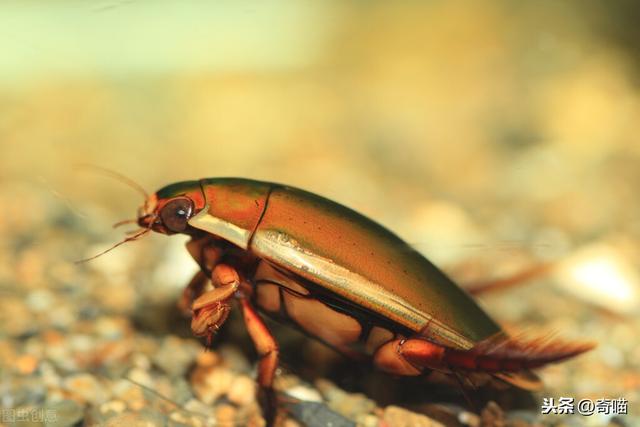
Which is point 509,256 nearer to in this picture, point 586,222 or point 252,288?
point 586,222

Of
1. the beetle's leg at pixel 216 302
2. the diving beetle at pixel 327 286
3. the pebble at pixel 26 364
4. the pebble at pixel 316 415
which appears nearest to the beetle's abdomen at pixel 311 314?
the diving beetle at pixel 327 286

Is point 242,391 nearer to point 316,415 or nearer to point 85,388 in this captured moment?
point 316,415

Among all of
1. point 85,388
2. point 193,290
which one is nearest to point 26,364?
point 85,388

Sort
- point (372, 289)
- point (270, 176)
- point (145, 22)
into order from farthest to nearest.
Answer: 1. point (145, 22)
2. point (270, 176)
3. point (372, 289)

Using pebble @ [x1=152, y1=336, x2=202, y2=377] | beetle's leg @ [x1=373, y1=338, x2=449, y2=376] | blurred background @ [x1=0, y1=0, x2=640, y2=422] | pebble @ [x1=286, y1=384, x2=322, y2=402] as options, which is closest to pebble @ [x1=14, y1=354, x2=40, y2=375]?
blurred background @ [x1=0, y1=0, x2=640, y2=422]

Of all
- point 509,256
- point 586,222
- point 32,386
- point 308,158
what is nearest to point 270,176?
point 308,158

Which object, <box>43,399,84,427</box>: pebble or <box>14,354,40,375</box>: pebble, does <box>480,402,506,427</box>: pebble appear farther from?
<box>14,354,40,375</box>: pebble

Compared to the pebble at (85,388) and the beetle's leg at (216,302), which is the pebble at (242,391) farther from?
the pebble at (85,388)
